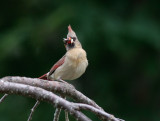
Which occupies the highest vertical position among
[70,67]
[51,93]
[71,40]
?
[51,93]

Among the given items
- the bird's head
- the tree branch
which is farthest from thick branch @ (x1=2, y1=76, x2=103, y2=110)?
the bird's head

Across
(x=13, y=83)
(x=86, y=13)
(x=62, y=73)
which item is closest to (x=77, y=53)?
(x=62, y=73)

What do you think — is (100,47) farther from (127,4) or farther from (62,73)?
(62,73)

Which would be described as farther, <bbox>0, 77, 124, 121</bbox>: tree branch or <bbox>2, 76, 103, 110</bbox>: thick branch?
<bbox>2, 76, 103, 110</bbox>: thick branch

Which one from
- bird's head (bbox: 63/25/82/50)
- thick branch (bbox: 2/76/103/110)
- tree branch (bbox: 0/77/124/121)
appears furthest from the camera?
bird's head (bbox: 63/25/82/50)

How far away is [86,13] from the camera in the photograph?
6961 mm

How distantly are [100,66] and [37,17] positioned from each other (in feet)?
4.25

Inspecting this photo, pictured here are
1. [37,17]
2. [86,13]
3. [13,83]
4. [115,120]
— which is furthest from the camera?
[37,17]

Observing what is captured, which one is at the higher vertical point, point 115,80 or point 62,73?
point 62,73

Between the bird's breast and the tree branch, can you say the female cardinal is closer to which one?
the bird's breast

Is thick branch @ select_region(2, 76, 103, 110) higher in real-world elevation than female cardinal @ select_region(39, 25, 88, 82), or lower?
higher

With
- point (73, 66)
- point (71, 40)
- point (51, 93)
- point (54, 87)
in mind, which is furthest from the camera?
point (71, 40)

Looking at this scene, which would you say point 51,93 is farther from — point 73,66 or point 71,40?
point 71,40

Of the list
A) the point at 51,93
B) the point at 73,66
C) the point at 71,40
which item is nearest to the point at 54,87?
the point at 51,93
